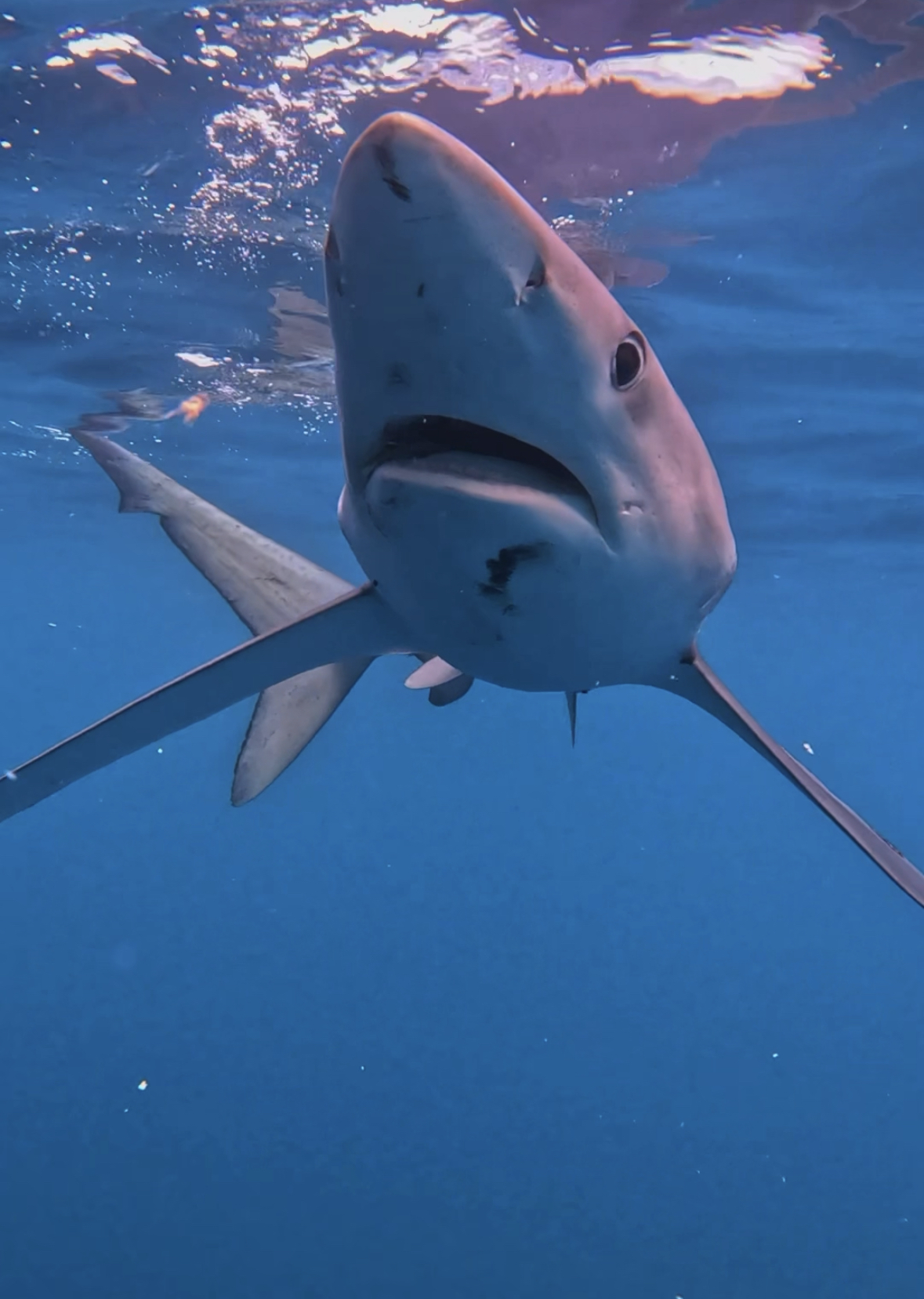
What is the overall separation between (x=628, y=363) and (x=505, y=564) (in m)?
0.64

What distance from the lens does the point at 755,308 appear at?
11.4 metres

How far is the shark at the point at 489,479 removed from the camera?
1.86 m

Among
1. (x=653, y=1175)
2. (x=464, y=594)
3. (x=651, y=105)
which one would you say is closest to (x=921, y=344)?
(x=651, y=105)

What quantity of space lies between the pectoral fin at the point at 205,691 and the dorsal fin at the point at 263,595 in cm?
94

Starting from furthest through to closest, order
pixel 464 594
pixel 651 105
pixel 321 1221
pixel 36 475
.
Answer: pixel 36 475, pixel 321 1221, pixel 651 105, pixel 464 594

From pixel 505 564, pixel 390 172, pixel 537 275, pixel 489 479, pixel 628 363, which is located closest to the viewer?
pixel 390 172

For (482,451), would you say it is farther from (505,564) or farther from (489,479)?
(505,564)

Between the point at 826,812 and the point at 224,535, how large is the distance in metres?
2.90

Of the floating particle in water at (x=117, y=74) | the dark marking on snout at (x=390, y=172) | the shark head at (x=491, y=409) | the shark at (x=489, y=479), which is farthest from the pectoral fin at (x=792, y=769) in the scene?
the floating particle in water at (x=117, y=74)

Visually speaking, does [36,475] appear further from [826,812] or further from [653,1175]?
[826,812]

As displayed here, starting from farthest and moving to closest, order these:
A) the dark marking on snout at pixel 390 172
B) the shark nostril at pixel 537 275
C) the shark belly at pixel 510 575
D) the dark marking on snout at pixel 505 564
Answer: the dark marking on snout at pixel 505 564 → the shark belly at pixel 510 575 → the shark nostril at pixel 537 275 → the dark marking on snout at pixel 390 172

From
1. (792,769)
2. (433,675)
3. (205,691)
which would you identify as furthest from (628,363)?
(433,675)

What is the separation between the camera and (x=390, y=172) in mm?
1785

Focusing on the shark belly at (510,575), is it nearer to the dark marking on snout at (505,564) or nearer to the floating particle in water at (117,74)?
the dark marking on snout at (505,564)
